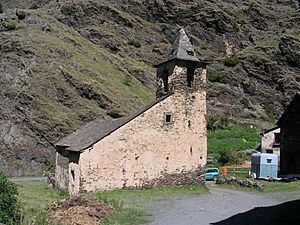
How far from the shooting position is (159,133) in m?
24.8

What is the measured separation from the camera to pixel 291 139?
3266cm

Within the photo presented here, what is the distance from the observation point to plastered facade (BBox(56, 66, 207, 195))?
74.7 ft

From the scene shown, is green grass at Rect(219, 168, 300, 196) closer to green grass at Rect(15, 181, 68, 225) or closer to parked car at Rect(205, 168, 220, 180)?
parked car at Rect(205, 168, 220, 180)

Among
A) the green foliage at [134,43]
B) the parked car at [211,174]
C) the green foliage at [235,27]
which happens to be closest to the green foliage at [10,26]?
the green foliage at [134,43]

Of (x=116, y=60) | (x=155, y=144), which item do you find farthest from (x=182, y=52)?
(x=116, y=60)

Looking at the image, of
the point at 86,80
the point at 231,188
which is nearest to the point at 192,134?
the point at 231,188

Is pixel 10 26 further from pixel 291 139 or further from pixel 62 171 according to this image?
pixel 291 139

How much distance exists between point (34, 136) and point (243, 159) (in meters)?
20.2

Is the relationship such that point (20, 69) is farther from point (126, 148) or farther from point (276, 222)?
point (276, 222)

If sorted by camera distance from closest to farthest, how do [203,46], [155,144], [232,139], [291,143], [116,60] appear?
[155,144] < [291,143] < [232,139] < [116,60] < [203,46]

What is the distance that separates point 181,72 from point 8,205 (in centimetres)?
1321

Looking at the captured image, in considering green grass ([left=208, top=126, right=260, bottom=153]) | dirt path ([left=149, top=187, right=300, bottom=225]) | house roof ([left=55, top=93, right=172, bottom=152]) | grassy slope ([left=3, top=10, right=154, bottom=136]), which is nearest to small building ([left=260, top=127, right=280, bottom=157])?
green grass ([left=208, top=126, right=260, bottom=153])

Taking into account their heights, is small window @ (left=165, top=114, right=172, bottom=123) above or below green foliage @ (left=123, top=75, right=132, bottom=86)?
below

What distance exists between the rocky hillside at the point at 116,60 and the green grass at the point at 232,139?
24.8 ft
